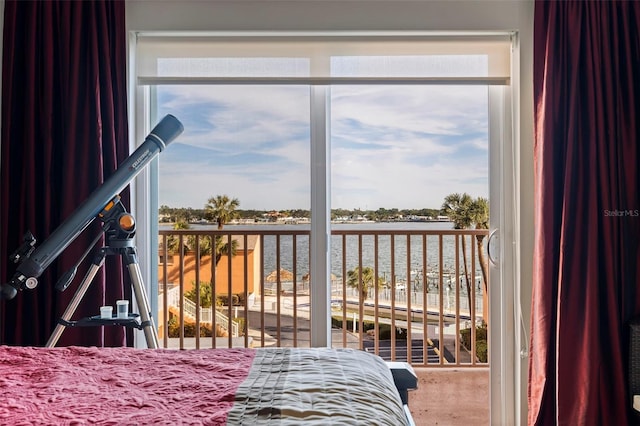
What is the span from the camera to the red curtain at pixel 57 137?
2584 mm

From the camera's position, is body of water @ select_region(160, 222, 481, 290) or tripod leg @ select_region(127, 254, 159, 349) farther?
body of water @ select_region(160, 222, 481, 290)

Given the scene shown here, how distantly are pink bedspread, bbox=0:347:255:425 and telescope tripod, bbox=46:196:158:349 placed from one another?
0.71 m

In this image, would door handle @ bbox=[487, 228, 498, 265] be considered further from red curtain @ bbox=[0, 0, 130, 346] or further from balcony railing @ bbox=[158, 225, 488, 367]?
red curtain @ bbox=[0, 0, 130, 346]

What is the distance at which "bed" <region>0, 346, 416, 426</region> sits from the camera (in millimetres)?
1099

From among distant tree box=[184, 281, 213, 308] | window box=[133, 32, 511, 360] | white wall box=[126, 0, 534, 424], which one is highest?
white wall box=[126, 0, 534, 424]

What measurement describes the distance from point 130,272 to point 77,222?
0.33 meters

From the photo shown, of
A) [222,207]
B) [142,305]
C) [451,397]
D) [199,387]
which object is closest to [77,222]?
[142,305]

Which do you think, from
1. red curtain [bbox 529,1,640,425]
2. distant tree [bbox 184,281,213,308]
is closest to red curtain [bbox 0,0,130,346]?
distant tree [bbox 184,281,213,308]

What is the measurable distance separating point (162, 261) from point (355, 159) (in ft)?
4.15

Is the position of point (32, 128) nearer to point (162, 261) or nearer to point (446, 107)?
point (162, 261)

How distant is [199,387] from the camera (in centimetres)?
128

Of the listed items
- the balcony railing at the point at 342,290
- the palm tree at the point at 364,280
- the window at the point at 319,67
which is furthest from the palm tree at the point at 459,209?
the palm tree at the point at 364,280

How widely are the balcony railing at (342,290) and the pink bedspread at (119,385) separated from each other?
Result: 4.64ft

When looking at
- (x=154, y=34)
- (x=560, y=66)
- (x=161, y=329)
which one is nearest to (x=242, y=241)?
(x=161, y=329)
